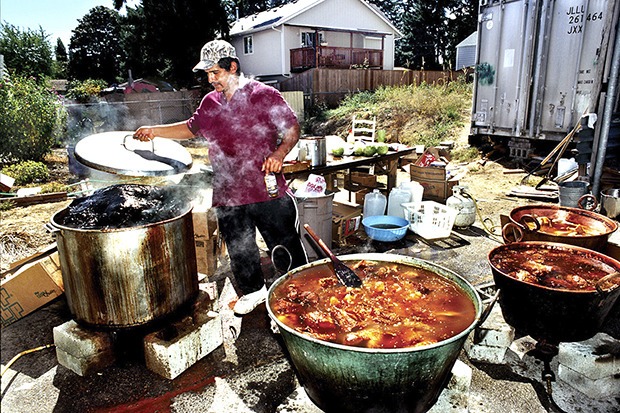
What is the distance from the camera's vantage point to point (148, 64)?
104ft

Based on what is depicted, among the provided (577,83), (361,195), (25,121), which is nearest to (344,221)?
(361,195)

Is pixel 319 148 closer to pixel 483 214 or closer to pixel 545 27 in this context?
pixel 483 214

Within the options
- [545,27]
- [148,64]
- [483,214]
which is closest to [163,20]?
[148,64]

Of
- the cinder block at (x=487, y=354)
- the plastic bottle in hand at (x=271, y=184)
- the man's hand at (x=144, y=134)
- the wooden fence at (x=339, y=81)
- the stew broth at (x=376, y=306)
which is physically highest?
the wooden fence at (x=339, y=81)

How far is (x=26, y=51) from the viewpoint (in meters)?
28.4

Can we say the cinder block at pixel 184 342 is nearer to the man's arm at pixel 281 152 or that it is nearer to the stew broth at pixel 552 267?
the man's arm at pixel 281 152

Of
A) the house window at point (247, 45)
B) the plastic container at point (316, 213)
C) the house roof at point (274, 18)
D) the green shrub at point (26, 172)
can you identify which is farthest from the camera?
the house window at point (247, 45)

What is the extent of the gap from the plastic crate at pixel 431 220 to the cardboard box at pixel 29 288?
15.8 ft

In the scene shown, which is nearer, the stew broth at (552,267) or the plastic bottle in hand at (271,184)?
the stew broth at (552,267)

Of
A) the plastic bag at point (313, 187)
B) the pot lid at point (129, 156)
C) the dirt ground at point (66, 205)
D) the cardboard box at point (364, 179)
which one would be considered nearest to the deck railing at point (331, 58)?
the dirt ground at point (66, 205)

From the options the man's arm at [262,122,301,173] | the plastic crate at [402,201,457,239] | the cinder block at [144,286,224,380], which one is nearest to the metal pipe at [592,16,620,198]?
the plastic crate at [402,201,457,239]

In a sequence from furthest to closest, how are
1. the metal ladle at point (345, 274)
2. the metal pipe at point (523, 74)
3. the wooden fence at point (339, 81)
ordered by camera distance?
the wooden fence at point (339, 81), the metal pipe at point (523, 74), the metal ladle at point (345, 274)

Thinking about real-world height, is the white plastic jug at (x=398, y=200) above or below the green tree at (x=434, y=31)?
below

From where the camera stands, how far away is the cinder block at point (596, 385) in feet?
9.33
